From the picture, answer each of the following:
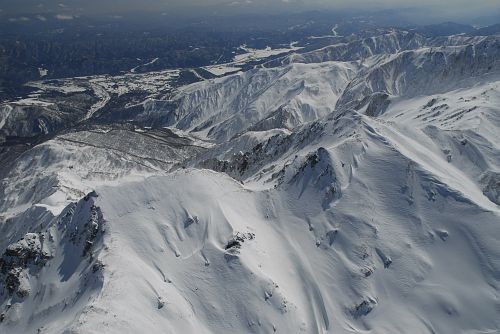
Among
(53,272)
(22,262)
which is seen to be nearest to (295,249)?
(53,272)

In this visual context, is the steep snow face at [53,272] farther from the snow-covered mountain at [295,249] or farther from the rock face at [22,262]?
the snow-covered mountain at [295,249]

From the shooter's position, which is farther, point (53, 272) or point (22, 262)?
point (22, 262)

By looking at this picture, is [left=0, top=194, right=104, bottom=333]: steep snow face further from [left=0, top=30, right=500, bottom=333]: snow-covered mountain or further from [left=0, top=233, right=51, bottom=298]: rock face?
[left=0, top=30, right=500, bottom=333]: snow-covered mountain

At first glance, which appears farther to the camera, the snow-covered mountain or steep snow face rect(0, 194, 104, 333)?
steep snow face rect(0, 194, 104, 333)

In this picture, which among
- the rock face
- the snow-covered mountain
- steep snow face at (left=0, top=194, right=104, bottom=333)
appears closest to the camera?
the snow-covered mountain

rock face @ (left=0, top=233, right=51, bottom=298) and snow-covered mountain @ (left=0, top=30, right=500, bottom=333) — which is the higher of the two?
snow-covered mountain @ (left=0, top=30, right=500, bottom=333)

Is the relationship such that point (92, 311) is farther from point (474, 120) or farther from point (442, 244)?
point (474, 120)

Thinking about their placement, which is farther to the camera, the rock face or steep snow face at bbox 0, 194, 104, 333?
the rock face

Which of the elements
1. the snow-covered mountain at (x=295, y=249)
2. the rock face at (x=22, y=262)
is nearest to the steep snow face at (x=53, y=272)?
the rock face at (x=22, y=262)

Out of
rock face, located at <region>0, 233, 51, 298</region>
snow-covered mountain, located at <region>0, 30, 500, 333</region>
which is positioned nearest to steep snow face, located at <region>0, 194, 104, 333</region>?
rock face, located at <region>0, 233, 51, 298</region>

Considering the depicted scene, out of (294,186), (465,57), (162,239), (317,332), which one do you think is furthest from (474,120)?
(465,57)

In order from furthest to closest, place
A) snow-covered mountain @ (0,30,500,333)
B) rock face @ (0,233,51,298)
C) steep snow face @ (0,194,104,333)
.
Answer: rock face @ (0,233,51,298) → steep snow face @ (0,194,104,333) → snow-covered mountain @ (0,30,500,333)

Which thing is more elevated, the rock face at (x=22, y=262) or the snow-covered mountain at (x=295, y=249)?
the snow-covered mountain at (x=295, y=249)

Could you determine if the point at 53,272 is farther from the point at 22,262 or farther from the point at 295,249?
the point at 295,249
